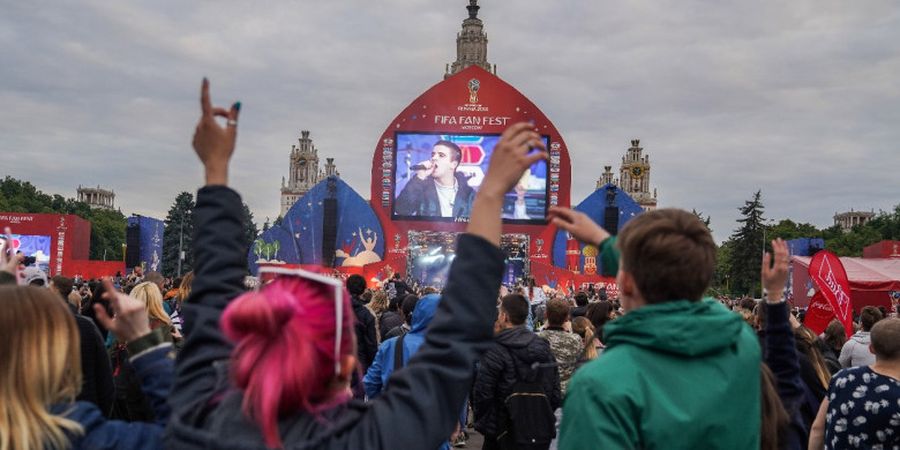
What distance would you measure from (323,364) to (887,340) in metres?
3.64

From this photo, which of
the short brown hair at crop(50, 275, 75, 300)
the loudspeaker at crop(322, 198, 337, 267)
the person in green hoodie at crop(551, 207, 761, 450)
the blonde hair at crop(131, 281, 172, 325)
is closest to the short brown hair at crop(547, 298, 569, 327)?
the blonde hair at crop(131, 281, 172, 325)

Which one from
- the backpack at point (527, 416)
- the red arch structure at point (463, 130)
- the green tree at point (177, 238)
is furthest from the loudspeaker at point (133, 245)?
the green tree at point (177, 238)

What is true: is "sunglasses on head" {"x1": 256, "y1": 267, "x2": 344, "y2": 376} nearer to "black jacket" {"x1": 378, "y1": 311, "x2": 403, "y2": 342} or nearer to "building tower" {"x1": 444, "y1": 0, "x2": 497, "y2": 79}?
"black jacket" {"x1": 378, "y1": 311, "x2": 403, "y2": 342}

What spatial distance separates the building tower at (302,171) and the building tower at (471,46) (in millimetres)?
24570

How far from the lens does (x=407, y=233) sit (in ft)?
134

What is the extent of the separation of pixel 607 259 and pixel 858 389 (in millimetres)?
2497

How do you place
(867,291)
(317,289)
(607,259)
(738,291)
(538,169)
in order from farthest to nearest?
(738,291), (538,169), (867,291), (607,259), (317,289)

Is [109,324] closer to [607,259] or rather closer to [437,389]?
[437,389]

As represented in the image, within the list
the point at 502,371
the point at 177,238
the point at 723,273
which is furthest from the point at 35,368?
the point at 723,273

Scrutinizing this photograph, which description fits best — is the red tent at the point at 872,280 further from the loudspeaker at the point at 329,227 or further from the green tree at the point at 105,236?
the green tree at the point at 105,236

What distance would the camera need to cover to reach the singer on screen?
39.9 metres

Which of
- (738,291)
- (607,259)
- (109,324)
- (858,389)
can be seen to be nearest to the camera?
(109,324)

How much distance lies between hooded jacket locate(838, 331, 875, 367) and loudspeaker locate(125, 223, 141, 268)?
1252 inches

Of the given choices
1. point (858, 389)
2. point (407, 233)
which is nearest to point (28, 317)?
point (858, 389)
